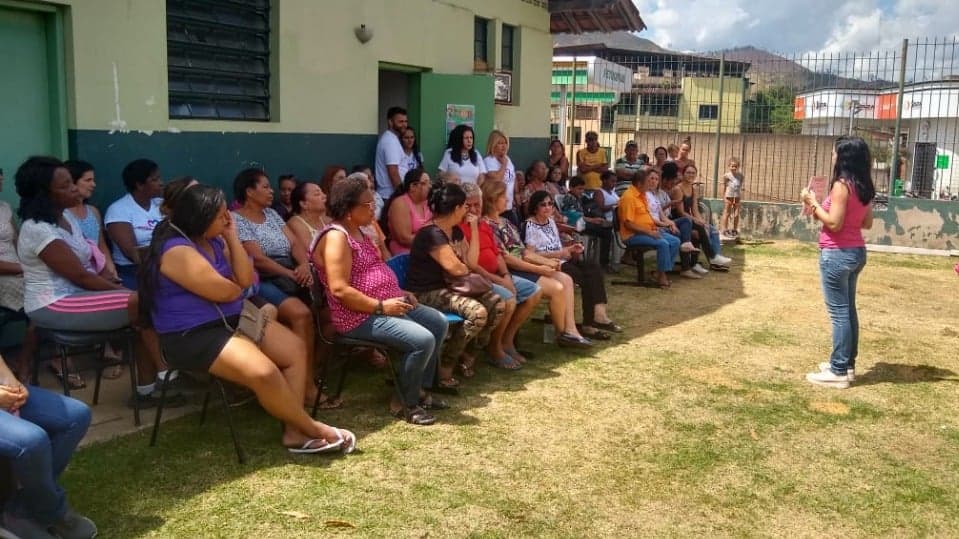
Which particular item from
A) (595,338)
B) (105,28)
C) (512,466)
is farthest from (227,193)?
(512,466)

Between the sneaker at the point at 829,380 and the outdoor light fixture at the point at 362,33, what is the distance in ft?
16.2

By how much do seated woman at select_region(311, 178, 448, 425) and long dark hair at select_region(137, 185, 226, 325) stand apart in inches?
31.0

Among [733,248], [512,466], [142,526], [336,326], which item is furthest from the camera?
[733,248]

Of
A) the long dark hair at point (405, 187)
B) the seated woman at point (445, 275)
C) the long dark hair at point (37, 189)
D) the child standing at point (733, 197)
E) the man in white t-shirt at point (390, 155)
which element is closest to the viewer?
the long dark hair at point (37, 189)

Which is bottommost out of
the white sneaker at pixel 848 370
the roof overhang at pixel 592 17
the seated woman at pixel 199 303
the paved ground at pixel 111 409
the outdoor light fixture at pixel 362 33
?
the paved ground at pixel 111 409

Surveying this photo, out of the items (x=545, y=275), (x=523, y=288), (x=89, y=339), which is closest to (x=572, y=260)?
(x=545, y=275)

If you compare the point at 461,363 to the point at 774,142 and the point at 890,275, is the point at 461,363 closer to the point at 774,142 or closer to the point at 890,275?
the point at 890,275

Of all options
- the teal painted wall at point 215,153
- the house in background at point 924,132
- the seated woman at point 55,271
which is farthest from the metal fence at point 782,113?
the seated woman at point 55,271

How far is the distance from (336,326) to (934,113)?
11.7 meters

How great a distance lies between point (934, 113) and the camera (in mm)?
13234

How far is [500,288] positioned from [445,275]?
0.59m

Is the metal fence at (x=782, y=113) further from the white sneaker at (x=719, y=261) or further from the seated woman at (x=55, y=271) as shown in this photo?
the seated woman at (x=55, y=271)

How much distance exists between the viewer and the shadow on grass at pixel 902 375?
19.8 ft

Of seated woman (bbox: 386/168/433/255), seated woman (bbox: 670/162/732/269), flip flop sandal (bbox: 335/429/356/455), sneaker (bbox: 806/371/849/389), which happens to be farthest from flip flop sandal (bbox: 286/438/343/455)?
seated woman (bbox: 670/162/732/269)
